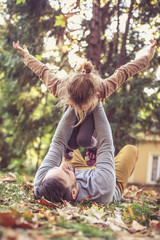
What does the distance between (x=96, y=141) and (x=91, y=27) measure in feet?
9.57

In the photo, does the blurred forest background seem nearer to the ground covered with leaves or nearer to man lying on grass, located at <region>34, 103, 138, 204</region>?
man lying on grass, located at <region>34, 103, 138, 204</region>

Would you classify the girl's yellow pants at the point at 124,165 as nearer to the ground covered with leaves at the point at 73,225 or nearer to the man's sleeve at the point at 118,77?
the man's sleeve at the point at 118,77

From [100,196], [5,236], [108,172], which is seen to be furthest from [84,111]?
[5,236]

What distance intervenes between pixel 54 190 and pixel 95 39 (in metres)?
3.55

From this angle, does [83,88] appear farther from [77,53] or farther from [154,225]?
[77,53]

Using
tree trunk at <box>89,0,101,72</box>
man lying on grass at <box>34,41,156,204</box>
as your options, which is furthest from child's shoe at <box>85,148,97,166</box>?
tree trunk at <box>89,0,101,72</box>

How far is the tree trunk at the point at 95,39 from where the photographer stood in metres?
5.14

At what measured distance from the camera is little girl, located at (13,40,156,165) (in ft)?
9.46

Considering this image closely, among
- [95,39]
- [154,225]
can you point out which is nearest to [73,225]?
[154,225]

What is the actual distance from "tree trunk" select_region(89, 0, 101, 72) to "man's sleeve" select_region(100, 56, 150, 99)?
1.82 meters

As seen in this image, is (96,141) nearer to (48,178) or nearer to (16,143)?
(48,178)

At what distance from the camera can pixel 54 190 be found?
2609mm

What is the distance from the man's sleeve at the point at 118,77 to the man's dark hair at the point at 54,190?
1179mm

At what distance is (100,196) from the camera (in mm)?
2783
